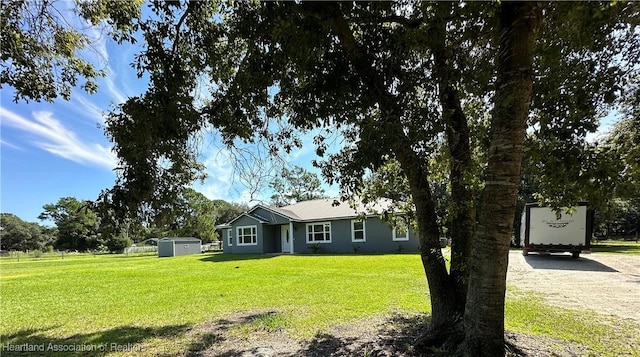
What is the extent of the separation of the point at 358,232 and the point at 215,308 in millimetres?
14756

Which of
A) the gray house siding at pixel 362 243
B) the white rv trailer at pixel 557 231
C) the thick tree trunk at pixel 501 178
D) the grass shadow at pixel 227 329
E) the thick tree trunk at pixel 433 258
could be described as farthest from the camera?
the gray house siding at pixel 362 243

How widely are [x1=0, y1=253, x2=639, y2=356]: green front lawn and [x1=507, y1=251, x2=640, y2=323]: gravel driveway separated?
87 centimetres

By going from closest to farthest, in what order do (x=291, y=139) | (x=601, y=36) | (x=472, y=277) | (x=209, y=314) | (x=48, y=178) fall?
(x=601, y=36)
(x=472, y=277)
(x=291, y=139)
(x=209, y=314)
(x=48, y=178)

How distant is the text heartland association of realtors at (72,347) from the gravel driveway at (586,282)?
7871 mm

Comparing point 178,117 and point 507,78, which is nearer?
point 507,78

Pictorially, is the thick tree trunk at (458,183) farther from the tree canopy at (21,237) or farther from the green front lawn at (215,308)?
the tree canopy at (21,237)

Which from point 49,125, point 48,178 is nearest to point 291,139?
point 49,125

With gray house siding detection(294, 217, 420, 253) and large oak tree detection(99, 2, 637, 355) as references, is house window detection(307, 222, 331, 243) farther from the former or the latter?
large oak tree detection(99, 2, 637, 355)

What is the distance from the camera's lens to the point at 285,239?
24125mm

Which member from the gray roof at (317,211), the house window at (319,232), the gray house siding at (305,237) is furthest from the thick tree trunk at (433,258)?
the house window at (319,232)

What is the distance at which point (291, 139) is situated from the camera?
20.1 ft

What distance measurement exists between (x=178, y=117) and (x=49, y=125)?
4.63 m

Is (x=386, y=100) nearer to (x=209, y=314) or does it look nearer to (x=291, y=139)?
(x=291, y=139)

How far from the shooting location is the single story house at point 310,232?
20406 millimetres
